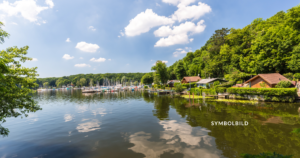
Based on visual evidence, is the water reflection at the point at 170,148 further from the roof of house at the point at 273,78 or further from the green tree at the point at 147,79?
the green tree at the point at 147,79

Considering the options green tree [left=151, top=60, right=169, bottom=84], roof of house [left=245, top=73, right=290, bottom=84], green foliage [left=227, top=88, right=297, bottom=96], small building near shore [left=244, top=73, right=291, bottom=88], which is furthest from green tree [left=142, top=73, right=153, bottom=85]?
roof of house [left=245, top=73, right=290, bottom=84]

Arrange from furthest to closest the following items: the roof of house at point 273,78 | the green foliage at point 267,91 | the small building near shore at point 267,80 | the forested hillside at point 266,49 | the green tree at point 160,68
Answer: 1. the green tree at point 160,68
2. the forested hillside at point 266,49
3. the roof of house at point 273,78
4. the small building near shore at point 267,80
5. the green foliage at point 267,91

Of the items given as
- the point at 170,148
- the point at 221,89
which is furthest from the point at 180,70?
the point at 170,148

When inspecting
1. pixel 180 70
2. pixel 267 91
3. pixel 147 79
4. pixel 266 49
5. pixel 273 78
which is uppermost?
pixel 266 49

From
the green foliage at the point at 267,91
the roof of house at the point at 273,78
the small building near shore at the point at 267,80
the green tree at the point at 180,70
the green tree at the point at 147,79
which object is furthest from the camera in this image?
the green tree at the point at 147,79

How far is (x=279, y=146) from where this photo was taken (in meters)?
11.5

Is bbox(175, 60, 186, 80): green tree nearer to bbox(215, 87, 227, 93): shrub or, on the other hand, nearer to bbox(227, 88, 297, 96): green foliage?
bbox(215, 87, 227, 93): shrub

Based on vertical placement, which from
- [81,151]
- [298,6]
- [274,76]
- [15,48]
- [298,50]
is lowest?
[81,151]

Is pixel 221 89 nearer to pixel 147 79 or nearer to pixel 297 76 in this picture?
pixel 297 76

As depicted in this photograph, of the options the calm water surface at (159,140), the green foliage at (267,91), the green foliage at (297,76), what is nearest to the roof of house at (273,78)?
the green foliage at (297,76)

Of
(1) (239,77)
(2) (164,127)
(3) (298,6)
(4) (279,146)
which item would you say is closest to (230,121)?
(4) (279,146)

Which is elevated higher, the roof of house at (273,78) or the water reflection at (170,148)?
the roof of house at (273,78)

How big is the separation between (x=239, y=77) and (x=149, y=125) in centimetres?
4260

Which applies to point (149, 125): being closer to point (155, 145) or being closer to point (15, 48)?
point (155, 145)
